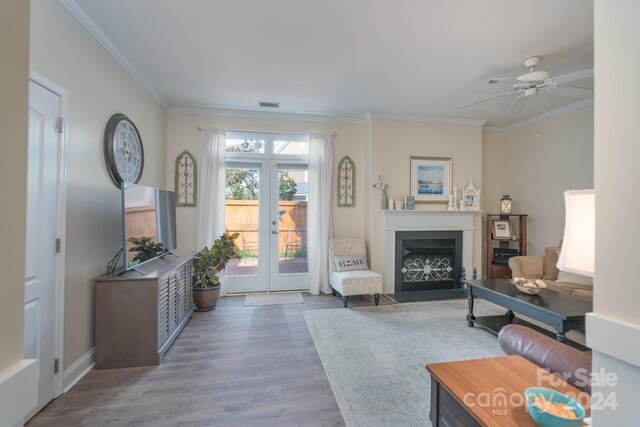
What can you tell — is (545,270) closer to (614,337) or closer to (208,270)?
(614,337)

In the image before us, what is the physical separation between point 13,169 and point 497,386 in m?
1.83

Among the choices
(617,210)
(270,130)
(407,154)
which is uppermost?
(270,130)

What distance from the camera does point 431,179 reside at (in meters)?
4.71

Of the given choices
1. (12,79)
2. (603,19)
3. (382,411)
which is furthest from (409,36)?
(382,411)

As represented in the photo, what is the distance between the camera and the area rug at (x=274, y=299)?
4.06 meters

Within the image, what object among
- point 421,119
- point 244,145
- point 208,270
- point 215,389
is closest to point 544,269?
point 421,119

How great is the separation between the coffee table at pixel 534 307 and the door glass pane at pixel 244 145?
3517 millimetres

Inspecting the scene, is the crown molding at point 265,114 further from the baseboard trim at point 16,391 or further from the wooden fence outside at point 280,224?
the baseboard trim at point 16,391

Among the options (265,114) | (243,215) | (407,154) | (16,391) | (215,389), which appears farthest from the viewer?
(407,154)

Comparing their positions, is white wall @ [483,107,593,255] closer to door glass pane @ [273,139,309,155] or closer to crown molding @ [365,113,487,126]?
crown molding @ [365,113,487,126]

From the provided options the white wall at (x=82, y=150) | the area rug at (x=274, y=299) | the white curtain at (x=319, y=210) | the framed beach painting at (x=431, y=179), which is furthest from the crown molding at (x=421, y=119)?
the white wall at (x=82, y=150)

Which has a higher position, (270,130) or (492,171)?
(270,130)

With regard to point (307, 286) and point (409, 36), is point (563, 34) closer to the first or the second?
point (409, 36)

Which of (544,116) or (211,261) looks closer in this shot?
(211,261)
